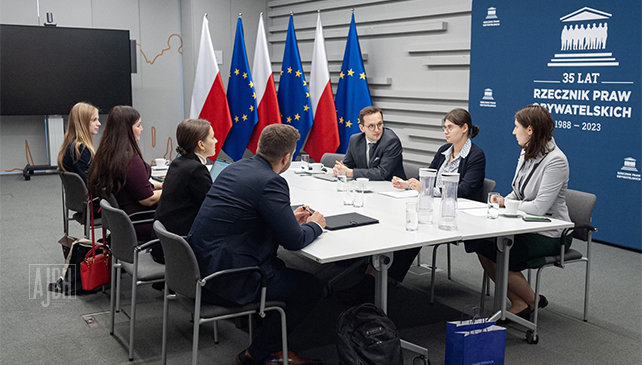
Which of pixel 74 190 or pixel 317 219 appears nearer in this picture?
pixel 317 219

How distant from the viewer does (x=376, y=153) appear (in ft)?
15.4

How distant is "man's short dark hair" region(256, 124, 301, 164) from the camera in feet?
9.14

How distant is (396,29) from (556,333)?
15.1ft

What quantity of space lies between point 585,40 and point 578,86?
392 mm

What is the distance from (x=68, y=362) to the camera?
309 cm

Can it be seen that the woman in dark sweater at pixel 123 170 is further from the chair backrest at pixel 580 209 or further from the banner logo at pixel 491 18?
the banner logo at pixel 491 18

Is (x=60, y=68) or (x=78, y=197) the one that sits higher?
(x=60, y=68)

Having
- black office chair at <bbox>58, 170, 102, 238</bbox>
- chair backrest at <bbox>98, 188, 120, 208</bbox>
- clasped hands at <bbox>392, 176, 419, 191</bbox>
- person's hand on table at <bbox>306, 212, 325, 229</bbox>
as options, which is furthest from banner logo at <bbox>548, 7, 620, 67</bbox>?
black office chair at <bbox>58, 170, 102, 238</bbox>

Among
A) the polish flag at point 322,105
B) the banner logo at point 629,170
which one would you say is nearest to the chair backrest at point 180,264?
the banner logo at point 629,170

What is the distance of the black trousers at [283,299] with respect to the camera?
8.95 ft

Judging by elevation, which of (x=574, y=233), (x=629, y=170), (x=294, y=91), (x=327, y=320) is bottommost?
(x=327, y=320)

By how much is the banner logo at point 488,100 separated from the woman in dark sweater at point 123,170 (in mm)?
3641

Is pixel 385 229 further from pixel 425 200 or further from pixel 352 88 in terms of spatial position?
pixel 352 88

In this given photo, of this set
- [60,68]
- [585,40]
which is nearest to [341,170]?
[585,40]
